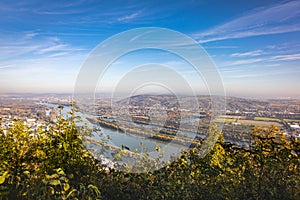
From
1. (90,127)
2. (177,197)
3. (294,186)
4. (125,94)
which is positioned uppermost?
(125,94)

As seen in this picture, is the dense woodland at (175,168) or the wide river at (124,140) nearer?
the dense woodland at (175,168)

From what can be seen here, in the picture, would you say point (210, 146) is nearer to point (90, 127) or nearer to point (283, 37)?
point (90, 127)

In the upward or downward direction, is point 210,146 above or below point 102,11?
below

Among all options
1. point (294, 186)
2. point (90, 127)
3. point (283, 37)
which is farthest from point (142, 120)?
point (283, 37)

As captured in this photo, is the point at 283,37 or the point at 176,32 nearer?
the point at 176,32

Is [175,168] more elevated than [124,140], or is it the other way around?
[124,140]

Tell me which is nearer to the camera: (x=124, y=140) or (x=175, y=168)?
(x=175, y=168)

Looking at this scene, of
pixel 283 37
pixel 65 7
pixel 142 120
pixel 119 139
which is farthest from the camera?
pixel 283 37

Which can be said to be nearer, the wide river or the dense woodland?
the dense woodland
